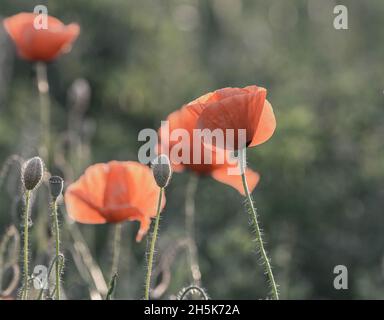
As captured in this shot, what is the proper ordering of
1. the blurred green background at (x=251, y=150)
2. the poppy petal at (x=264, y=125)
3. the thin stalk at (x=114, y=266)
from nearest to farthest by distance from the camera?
the thin stalk at (x=114, y=266) → the poppy petal at (x=264, y=125) → the blurred green background at (x=251, y=150)

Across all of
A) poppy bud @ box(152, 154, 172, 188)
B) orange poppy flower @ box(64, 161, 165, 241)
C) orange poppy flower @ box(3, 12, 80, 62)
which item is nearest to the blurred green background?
orange poppy flower @ box(64, 161, 165, 241)

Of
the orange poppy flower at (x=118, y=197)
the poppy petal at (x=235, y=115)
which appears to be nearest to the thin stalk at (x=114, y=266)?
the orange poppy flower at (x=118, y=197)

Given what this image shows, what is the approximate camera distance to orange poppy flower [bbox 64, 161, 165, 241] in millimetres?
1810

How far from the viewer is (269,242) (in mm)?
3264

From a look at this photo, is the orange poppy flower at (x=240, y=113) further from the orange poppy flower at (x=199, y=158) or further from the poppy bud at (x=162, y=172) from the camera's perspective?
the orange poppy flower at (x=199, y=158)

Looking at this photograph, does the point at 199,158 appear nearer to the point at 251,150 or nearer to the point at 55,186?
the point at 55,186

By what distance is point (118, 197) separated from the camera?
1819mm

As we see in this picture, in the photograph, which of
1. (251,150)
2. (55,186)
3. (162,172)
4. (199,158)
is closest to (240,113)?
(162,172)

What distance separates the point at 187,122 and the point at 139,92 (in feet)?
8.66

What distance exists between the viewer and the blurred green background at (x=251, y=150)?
2992mm

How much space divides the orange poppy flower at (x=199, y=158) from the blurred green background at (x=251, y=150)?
20 cm

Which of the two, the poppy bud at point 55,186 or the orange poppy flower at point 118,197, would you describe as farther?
the orange poppy flower at point 118,197

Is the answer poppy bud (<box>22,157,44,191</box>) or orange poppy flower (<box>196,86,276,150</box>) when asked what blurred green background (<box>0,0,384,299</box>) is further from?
orange poppy flower (<box>196,86,276,150</box>)

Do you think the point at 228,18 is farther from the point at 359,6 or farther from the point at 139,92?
the point at 139,92
